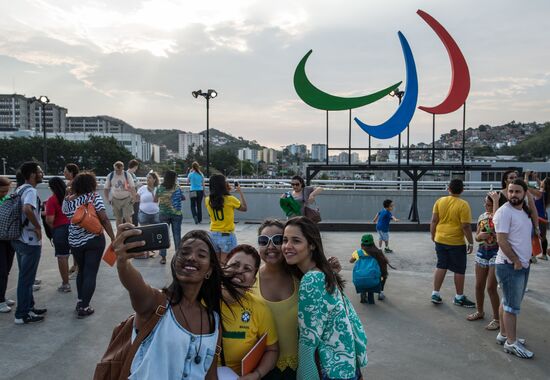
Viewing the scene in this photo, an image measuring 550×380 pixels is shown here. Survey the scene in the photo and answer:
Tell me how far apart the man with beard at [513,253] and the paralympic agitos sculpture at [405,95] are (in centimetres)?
827

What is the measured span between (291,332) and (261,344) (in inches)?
8.0

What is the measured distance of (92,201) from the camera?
16.5 feet

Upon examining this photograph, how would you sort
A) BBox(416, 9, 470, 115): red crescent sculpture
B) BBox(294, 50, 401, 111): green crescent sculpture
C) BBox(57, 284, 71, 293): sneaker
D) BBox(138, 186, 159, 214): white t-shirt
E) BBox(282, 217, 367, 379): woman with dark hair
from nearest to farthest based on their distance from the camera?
BBox(282, 217, 367, 379): woman with dark hair, BBox(57, 284, 71, 293): sneaker, BBox(138, 186, 159, 214): white t-shirt, BBox(416, 9, 470, 115): red crescent sculpture, BBox(294, 50, 401, 111): green crescent sculpture

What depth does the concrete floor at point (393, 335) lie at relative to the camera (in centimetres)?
382

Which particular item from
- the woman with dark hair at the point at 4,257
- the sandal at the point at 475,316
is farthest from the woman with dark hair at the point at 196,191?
the sandal at the point at 475,316

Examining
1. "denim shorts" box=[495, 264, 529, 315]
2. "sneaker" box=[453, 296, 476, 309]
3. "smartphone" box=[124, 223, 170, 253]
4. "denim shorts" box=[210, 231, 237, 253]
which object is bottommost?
"sneaker" box=[453, 296, 476, 309]

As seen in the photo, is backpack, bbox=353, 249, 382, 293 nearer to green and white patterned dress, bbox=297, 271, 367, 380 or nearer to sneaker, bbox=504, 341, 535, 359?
sneaker, bbox=504, 341, 535, 359

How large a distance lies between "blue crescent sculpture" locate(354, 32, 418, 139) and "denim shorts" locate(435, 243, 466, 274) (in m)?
7.22

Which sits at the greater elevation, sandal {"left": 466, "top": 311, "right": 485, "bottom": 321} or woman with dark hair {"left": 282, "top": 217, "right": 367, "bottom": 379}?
woman with dark hair {"left": 282, "top": 217, "right": 367, "bottom": 379}

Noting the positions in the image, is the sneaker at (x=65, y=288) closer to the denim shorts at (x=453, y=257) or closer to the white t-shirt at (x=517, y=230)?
the denim shorts at (x=453, y=257)

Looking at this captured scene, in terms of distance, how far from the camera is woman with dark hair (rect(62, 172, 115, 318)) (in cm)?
493

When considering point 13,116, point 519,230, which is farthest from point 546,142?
point 13,116

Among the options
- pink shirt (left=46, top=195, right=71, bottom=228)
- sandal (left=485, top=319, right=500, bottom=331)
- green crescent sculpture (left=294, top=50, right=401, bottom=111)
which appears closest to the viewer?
sandal (left=485, top=319, right=500, bottom=331)

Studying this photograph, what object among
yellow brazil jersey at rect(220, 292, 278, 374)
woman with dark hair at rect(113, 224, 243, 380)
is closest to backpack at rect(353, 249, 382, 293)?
yellow brazil jersey at rect(220, 292, 278, 374)
